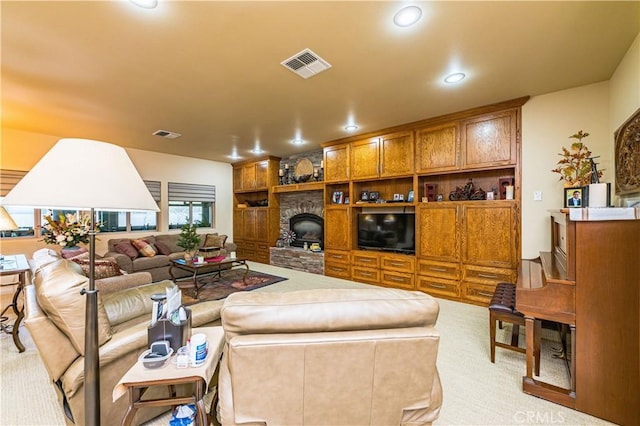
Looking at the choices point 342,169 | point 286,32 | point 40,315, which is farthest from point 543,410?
Result: point 342,169

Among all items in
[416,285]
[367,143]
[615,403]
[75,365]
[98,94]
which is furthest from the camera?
[367,143]

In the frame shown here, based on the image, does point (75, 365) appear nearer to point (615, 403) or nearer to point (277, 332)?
point (277, 332)

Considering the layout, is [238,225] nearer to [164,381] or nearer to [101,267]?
[101,267]

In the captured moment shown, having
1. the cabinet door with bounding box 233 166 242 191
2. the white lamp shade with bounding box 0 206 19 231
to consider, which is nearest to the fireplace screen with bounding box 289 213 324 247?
the cabinet door with bounding box 233 166 242 191

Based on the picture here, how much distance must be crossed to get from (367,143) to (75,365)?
451 cm

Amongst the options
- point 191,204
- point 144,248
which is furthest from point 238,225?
point 144,248

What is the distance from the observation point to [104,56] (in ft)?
7.68

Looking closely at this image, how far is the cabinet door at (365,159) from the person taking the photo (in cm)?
468

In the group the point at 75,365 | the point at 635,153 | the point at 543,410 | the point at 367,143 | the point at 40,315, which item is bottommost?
the point at 543,410

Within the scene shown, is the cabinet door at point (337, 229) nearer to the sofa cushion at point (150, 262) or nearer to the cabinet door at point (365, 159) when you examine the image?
the cabinet door at point (365, 159)

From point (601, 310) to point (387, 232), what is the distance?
3031 mm

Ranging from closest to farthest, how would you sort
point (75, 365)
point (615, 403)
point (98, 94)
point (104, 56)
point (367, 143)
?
point (75, 365) → point (615, 403) → point (104, 56) → point (98, 94) → point (367, 143)

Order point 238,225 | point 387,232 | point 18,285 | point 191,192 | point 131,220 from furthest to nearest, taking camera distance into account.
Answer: point 238,225
point 191,192
point 131,220
point 387,232
point 18,285

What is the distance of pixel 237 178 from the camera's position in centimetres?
749
